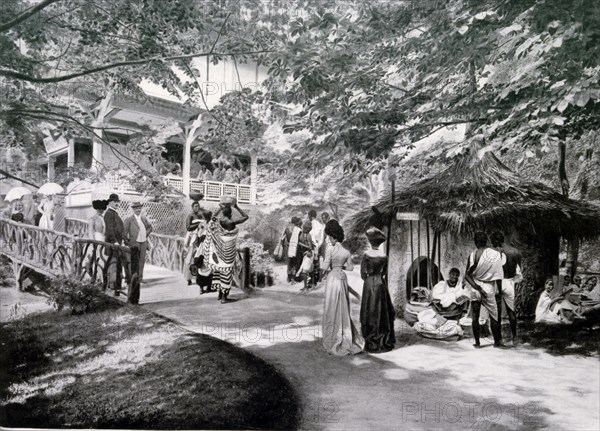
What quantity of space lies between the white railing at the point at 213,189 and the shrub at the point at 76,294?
0.98 m

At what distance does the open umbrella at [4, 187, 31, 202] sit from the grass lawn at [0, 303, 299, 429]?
3.06ft

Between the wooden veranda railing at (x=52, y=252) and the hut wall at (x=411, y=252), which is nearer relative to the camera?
the hut wall at (x=411, y=252)

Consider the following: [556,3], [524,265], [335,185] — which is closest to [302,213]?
[335,185]

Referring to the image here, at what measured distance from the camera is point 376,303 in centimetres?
327

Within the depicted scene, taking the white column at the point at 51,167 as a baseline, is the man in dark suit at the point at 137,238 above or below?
below

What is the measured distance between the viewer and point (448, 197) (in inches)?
128

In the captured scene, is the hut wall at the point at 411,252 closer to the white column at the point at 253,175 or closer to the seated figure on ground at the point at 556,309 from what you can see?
the seated figure on ground at the point at 556,309

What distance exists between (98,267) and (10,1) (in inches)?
80.5

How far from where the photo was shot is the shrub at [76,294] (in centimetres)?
338

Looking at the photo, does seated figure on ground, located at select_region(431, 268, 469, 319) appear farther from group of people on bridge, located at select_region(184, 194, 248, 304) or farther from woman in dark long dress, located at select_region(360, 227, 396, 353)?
group of people on bridge, located at select_region(184, 194, 248, 304)

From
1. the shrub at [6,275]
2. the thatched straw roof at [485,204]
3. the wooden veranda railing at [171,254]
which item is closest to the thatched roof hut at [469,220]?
the thatched straw roof at [485,204]

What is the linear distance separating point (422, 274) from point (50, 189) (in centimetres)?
292

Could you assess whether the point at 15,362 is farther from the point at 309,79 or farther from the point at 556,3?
the point at 556,3

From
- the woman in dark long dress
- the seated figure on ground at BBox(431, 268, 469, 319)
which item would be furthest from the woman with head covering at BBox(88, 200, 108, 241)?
the seated figure on ground at BBox(431, 268, 469, 319)
